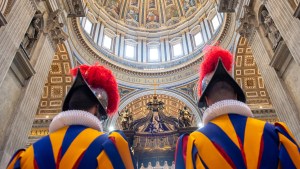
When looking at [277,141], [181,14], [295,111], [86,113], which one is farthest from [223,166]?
[181,14]

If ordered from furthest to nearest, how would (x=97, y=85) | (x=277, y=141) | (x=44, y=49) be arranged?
(x=44, y=49) → (x=97, y=85) → (x=277, y=141)

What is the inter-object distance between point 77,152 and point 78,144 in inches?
3.1

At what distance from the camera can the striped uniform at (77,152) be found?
1.89m

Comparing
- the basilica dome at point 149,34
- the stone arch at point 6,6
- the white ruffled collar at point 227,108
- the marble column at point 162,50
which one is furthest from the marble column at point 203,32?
the white ruffled collar at point 227,108

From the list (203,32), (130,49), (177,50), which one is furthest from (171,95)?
(130,49)

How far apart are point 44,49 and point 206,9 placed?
15478 mm

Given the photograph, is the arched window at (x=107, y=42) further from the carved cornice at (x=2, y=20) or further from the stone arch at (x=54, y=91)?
the carved cornice at (x=2, y=20)

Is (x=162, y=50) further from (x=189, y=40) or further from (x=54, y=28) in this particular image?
(x=54, y=28)

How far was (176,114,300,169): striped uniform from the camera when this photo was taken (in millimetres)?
1809

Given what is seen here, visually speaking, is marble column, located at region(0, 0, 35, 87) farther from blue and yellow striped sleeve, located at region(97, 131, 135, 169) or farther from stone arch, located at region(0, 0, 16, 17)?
blue and yellow striped sleeve, located at region(97, 131, 135, 169)

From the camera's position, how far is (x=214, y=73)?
2395 mm

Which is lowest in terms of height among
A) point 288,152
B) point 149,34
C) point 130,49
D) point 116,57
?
point 288,152

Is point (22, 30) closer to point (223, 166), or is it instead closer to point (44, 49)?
point (44, 49)

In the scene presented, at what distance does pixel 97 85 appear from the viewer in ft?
9.50
